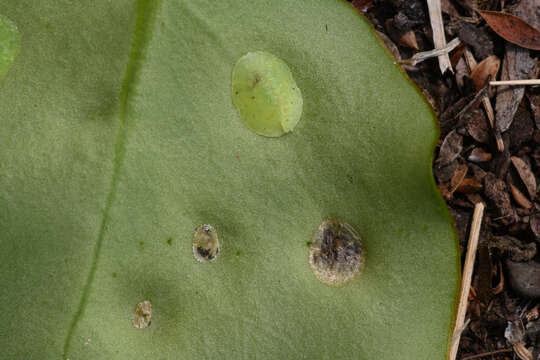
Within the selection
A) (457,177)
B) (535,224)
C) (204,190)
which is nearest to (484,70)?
(457,177)

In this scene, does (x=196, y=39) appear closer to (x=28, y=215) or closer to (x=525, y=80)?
(x=28, y=215)

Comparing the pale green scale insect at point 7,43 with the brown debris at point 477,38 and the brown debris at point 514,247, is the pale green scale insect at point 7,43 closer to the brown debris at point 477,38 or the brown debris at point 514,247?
the brown debris at point 477,38

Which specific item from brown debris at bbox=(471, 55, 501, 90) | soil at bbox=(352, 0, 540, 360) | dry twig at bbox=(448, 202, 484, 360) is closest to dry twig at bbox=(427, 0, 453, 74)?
soil at bbox=(352, 0, 540, 360)

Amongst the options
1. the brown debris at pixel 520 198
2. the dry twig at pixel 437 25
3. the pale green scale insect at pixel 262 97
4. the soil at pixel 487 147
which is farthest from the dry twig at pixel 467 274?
the pale green scale insect at pixel 262 97

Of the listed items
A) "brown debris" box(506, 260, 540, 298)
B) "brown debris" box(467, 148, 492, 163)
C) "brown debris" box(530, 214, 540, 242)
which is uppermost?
"brown debris" box(467, 148, 492, 163)

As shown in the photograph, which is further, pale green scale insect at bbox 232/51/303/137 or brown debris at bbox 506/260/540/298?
brown debris at bbox 506/260/540/298

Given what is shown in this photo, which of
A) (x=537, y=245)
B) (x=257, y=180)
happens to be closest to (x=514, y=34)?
(x=537, y=245)

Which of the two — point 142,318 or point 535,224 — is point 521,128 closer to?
point 535,224

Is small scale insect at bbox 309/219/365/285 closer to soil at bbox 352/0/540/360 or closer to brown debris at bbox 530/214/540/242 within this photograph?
soil at bbox 352/0/540/360
